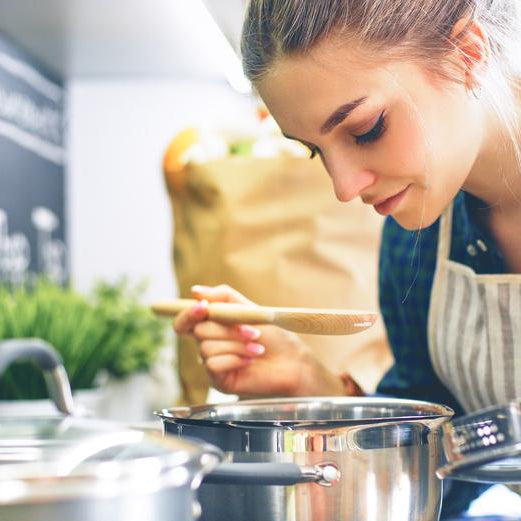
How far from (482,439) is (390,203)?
16.4 inches

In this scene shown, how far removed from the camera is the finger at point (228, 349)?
1.10m

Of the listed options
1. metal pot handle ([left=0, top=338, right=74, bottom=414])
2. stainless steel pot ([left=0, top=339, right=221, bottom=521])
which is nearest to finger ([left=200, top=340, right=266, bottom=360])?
metal pot handle ([left=0, top=338, right=74, bottom=414])

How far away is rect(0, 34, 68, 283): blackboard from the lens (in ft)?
12.2

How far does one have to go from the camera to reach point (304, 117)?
2.81 ft

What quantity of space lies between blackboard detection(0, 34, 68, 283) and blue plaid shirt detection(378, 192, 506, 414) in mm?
2593

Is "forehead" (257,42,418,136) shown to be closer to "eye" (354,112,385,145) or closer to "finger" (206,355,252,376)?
"eye" (354,112,385,145)

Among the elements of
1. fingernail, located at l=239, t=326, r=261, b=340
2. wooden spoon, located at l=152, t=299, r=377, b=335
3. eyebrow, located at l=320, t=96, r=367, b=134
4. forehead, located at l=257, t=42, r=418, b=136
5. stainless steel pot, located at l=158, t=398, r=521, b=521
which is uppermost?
forehead, located at l=257, t=42, r=418, b=136

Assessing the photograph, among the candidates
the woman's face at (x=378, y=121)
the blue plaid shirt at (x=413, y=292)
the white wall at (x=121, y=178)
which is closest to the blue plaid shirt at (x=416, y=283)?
the blue plaid shirt at (x=413, y=292)

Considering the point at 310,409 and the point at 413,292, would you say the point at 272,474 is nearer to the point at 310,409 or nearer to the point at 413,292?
the point at 310,409

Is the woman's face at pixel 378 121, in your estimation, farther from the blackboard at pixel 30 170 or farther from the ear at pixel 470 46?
the blackboard at pixel 30 170

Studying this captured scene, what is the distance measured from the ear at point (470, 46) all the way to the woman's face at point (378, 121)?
18mm

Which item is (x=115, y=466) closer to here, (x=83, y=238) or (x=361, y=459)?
(x=361, y=459)

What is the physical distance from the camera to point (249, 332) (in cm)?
112


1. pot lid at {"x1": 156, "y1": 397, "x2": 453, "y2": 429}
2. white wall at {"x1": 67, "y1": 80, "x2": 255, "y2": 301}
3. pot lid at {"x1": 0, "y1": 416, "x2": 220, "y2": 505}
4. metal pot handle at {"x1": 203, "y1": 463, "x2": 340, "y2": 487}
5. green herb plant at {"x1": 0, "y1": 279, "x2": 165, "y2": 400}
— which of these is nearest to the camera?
→ pot lid at {"x1": 0, "y1": 416, "x2": 220, "y2": 505}
